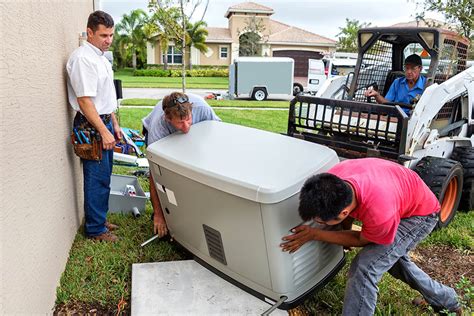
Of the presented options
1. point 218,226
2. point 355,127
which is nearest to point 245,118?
point 355,127

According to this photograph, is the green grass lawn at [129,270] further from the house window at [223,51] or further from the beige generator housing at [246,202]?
the house window at [223,51]

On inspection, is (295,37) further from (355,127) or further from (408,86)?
(355,127)

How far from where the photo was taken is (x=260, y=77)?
19578 millimetres

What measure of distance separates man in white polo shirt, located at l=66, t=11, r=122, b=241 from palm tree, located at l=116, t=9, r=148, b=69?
40091 mm

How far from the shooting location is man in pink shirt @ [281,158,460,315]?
214cm

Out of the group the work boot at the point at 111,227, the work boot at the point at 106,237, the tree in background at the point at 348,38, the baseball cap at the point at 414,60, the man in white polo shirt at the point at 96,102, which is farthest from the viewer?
the tree in background at the point at 348,38

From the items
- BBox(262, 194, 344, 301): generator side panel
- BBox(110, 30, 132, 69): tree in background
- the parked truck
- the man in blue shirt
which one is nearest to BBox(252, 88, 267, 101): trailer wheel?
the parked truck

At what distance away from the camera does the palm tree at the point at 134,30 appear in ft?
135

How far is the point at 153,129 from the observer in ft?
11.2

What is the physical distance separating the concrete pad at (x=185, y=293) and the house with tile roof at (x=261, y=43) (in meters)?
34.7

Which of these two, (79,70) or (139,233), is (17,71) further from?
(139,233)

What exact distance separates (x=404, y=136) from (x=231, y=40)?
3849cm

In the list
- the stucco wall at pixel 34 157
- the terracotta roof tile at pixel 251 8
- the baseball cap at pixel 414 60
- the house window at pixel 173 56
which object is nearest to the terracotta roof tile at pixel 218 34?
the terracotta roof tile at pixel 251 8

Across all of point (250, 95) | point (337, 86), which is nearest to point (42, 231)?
point (337, 86)
